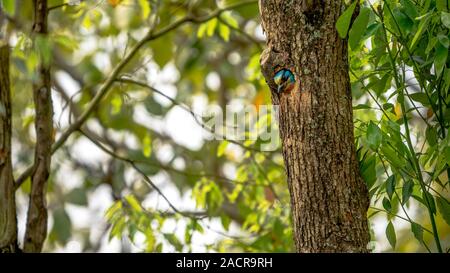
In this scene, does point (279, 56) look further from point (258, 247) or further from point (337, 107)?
point (258, 247)

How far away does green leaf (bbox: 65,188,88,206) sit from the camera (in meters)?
5.01

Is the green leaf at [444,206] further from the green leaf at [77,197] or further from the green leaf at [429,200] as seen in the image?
the green leaf at [77,197]

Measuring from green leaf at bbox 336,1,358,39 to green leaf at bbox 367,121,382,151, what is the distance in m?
0.23

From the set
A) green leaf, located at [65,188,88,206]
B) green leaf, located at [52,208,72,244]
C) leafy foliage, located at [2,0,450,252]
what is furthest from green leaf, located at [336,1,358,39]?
green leaf, located at [52,208,72,244]

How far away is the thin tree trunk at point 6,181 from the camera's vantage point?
2.95m

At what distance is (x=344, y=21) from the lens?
2.01m

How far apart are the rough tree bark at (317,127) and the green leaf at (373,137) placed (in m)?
0.08

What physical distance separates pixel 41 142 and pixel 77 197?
1.96 meters

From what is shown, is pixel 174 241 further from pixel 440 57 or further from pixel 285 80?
pixel 440 57

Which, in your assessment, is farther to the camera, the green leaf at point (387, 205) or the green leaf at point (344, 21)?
the green leaf at point (387, 205)

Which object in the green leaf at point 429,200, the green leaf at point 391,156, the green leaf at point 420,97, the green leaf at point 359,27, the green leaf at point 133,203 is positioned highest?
the green leaf at point 133,203

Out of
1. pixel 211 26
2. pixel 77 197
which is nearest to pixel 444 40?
pixel 211 26

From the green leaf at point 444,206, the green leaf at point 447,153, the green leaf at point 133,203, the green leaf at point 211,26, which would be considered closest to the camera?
the green leaf at point 447,153

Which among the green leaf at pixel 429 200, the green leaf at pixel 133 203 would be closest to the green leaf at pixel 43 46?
the green leaf at pixel 133 203
